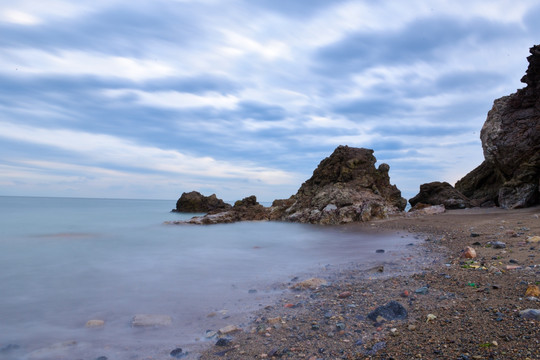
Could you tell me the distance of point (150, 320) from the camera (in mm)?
4617

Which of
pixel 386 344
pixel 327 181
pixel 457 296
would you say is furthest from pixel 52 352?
pixel 327 181

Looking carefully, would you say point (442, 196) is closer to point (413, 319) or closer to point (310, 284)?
point (310, 284)

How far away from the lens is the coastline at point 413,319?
294 cm

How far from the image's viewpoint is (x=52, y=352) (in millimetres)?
3889

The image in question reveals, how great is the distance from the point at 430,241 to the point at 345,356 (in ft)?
28.2

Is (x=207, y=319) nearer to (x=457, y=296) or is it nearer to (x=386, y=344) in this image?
(x=386, y=344)

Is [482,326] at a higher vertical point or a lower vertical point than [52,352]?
higher

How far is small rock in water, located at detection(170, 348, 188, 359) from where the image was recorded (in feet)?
11.7

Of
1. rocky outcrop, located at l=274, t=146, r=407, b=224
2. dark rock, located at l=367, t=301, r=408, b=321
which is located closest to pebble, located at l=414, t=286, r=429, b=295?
dark rock, located at l=367, t=301, r=408, b=321

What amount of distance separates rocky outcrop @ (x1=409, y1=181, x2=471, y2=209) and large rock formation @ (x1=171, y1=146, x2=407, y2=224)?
2.10 meters

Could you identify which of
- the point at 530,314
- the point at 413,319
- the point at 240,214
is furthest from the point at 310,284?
the point at 240,214

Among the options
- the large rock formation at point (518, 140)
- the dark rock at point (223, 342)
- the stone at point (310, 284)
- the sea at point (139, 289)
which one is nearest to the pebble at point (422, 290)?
the stone at point (310, 284)

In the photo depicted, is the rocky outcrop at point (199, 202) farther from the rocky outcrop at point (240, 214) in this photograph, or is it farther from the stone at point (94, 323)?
the stone at point (94, 323)

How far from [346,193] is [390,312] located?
63.0 feet
